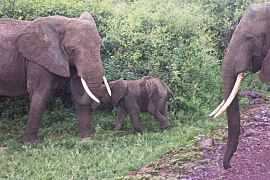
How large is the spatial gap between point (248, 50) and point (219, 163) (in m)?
1.51

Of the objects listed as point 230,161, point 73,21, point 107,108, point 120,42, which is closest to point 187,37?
point 120,42

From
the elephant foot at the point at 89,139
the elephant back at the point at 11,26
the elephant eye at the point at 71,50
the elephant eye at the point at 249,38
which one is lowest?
the elephant foot at the point at 89,139

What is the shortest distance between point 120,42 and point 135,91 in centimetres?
142

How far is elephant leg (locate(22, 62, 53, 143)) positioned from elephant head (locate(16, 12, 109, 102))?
13 cm

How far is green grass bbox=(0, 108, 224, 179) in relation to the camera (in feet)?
22.3

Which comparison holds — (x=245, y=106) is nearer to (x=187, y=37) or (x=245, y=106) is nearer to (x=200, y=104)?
(x=200, y=104)

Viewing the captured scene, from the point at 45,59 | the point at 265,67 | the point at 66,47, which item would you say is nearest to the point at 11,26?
the point at 45,59

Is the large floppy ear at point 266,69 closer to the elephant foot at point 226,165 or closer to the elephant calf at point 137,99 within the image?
the elephant foot at point 226,165

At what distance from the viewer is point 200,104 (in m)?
9.80

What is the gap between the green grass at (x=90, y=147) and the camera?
6.80 metres

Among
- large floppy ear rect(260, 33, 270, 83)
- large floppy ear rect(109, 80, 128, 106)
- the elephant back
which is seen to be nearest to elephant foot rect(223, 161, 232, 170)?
large floppy ear rect(260, 33, 270, 83)

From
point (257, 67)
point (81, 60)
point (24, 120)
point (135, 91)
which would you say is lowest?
point (24, 120)

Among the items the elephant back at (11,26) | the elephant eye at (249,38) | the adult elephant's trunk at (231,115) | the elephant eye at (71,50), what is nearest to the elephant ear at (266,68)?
the elephant eye at (249,38)

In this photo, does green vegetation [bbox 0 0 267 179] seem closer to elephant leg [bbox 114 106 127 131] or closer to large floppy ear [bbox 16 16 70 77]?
elephant leg [bbox 114 106 127 131]
